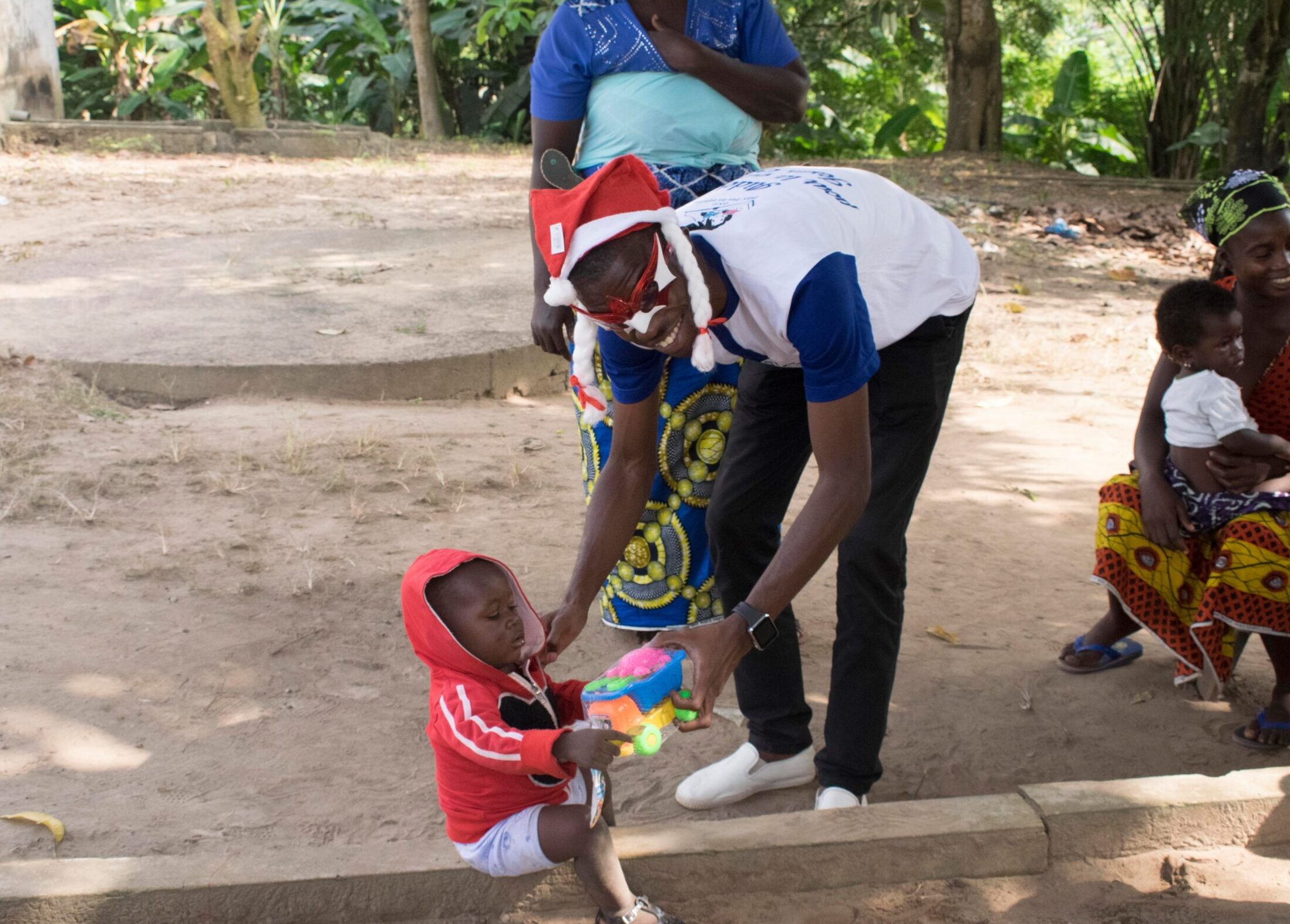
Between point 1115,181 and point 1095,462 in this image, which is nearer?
point 1095,462

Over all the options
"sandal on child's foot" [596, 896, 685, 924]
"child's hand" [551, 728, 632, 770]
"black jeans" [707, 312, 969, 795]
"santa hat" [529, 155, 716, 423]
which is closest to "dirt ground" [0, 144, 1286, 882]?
"sandal on child's foot" [596, 896, 685, 924]

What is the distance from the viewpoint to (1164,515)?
324 centimetres

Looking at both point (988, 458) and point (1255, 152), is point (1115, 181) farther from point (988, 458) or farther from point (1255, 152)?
point (988, 458)

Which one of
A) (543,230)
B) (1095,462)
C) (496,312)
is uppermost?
(543,230)

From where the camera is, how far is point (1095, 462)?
18.5 ft

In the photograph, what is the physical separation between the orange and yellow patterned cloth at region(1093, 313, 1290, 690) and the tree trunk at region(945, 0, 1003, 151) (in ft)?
35.2

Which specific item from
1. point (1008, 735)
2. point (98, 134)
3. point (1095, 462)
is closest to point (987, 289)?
point (1095, 462)

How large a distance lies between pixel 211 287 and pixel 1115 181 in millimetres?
9494

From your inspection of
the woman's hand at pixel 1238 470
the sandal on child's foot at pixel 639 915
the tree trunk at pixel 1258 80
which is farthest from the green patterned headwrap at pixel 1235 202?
the tree trunk at pixel 1258 80

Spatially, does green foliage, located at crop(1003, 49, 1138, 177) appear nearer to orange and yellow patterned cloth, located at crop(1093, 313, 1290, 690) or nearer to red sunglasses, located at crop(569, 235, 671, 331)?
orange and yellow patterned cloth, located at crop(1093, 313, 1290, 690)

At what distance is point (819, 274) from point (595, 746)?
0.93 m

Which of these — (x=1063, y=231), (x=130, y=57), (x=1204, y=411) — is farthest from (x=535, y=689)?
(x=130, y=57)

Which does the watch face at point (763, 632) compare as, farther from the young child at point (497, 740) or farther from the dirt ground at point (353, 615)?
the dirt ground at point (353, 615)

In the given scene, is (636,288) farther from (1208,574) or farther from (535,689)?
(1208,574)
